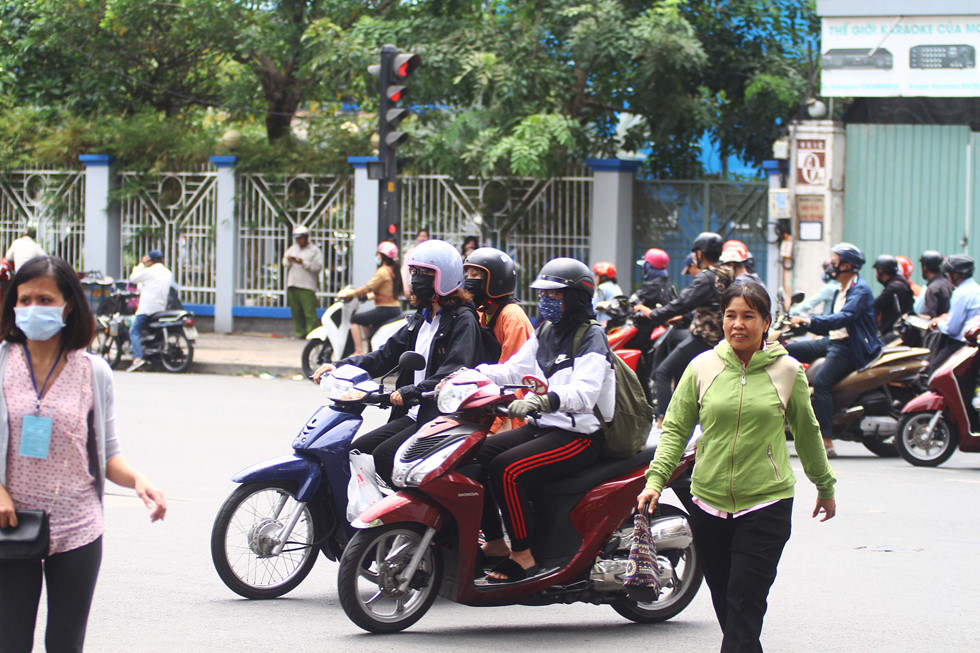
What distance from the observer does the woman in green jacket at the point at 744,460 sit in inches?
153

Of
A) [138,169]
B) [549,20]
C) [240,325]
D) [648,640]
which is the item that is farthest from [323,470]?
[138,169]

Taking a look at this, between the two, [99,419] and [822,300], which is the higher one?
[822,300]

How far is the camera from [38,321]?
10.8 ft

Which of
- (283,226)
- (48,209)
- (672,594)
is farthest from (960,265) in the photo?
(48,209)

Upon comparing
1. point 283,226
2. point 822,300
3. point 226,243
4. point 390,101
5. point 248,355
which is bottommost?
point 248,355

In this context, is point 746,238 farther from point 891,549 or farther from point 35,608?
point 35,608

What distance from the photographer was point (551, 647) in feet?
15.9

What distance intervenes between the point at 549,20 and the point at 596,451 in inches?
498

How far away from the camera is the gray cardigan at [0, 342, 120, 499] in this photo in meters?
3.26

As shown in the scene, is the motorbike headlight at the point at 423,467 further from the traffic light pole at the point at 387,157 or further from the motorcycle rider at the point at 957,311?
the traffic light pole at the point at 387,157

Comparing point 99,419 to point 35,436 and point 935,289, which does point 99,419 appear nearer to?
point 35,436

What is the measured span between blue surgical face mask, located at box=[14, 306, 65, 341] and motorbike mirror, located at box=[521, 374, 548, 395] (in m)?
1.97

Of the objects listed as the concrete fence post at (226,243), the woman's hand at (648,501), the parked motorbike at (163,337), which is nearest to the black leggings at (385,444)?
the woman's hand at (648,501)

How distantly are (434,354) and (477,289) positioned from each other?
399mm
